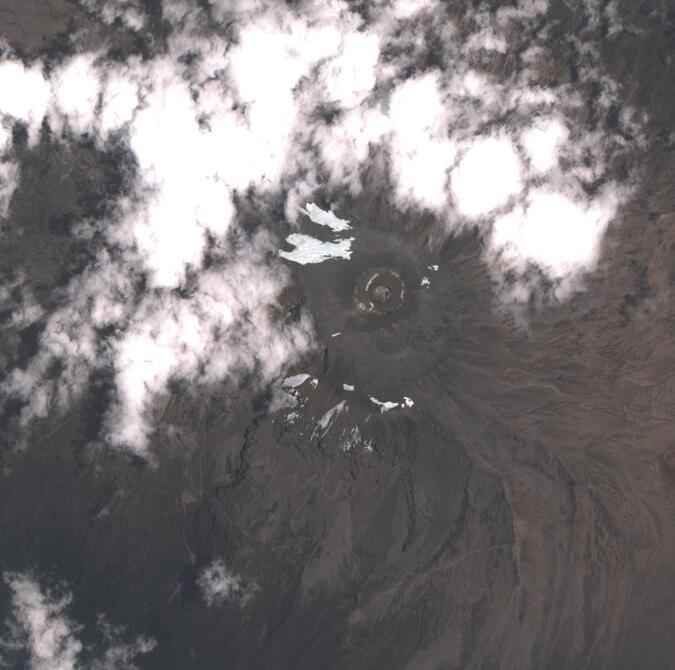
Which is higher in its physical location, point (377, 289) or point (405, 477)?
point (377, 289)

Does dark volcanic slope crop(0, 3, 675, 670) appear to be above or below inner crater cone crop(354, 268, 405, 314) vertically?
below

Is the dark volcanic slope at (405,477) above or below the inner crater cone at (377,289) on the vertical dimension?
below

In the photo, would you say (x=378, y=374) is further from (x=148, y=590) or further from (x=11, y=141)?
(x=11, y=141)

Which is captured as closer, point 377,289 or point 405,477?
point 405,477

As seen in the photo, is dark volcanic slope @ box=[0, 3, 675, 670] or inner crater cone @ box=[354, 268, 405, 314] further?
inner crater cone @ box=[354, 268, 405, 314]
